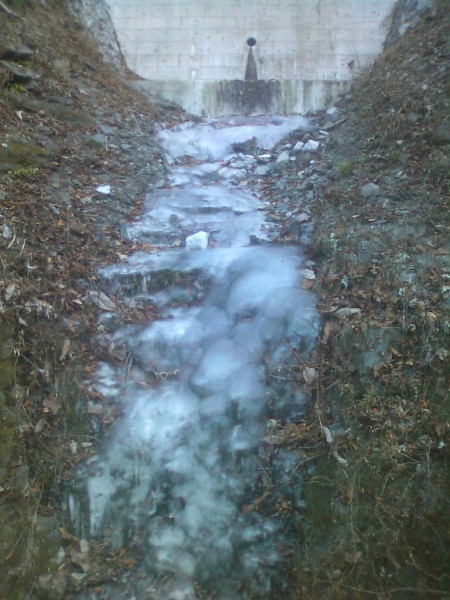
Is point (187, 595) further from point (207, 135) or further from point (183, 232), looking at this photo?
point (207, 135)

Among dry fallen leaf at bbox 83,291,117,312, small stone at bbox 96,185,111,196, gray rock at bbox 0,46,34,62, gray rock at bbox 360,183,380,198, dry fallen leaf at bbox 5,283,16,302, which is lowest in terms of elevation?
dry fallen leaf at bbox 83,291,117,312

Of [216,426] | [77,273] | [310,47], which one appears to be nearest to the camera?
[216,426]

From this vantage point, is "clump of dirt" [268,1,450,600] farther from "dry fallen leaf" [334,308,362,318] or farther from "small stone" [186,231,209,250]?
"small stone" [186,231,209,250]

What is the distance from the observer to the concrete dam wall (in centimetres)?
1096

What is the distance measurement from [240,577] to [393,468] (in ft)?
4.00

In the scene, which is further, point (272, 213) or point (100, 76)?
point (100, 76)

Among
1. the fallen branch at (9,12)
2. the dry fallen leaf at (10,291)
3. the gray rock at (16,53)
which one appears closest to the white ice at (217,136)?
the gray rock at (16,53)

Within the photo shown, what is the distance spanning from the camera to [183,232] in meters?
6.95

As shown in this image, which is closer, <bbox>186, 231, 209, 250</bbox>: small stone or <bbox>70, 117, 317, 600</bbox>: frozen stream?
<bbox>70, 117, 317, 600</bbox>: frozen stream

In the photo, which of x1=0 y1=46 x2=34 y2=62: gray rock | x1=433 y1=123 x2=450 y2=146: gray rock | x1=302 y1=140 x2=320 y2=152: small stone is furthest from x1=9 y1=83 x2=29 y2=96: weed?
x1=433 y1=123 x2=450 y2=146: gray rock

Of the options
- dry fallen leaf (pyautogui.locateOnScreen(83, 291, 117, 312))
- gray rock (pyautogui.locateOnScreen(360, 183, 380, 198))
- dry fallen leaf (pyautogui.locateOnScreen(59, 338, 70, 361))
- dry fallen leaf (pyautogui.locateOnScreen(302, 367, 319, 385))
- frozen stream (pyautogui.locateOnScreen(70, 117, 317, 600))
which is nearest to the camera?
frozen stream (pyautogui.locateOnScreen(70, 117, 317, 600))

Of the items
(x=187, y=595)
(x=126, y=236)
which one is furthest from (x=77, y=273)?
(x=187, y=595)

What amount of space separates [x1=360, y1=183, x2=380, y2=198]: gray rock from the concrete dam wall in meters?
5.32

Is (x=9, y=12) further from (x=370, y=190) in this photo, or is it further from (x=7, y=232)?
(x=370, y=190)
